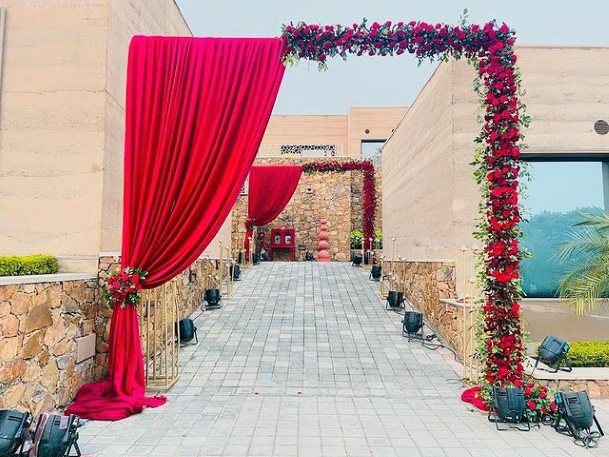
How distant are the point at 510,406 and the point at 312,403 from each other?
1.84m

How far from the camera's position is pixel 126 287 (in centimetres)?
409

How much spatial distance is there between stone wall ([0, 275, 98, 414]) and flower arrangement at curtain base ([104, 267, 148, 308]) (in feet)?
1.25

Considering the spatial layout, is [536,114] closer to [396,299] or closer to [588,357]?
[588,357]

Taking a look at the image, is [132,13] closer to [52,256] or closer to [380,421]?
[52,256]

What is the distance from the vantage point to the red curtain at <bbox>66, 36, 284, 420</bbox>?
406 centimetres

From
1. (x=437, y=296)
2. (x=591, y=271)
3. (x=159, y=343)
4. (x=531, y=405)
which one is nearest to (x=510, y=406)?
(x=531, y=405)

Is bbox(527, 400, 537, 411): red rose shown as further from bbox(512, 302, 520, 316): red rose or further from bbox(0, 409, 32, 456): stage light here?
bbox(0, 409, 32, 456): stage light

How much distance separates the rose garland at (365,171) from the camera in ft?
48.6

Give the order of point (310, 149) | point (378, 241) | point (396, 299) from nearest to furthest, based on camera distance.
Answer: point (396, 299) < point (378, 241) < point (310, 149)

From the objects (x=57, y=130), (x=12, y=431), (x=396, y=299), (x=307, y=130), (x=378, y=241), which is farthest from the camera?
(x=307, y=130)

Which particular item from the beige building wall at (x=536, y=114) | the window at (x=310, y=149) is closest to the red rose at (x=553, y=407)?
the beige building wall at (x=536, y=114)

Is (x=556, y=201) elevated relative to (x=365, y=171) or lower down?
lower down

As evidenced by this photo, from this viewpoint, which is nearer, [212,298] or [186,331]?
[186,331]

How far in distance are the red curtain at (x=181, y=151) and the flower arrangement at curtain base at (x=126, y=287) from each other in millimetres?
78
